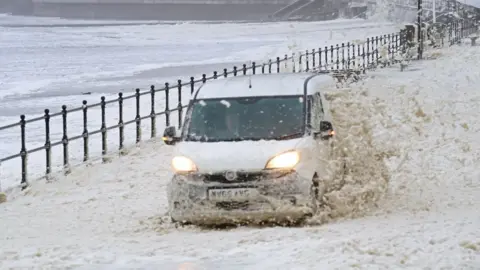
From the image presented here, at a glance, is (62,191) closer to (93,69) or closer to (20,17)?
(93,69)

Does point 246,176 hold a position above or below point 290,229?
above

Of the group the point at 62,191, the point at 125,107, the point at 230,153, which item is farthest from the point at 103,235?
the point at 125,107

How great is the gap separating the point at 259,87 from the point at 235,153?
1.37m

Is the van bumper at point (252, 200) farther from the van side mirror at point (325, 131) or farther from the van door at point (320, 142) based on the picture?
the van side mirror at point (325, 131)

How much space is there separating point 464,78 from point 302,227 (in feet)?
62.8

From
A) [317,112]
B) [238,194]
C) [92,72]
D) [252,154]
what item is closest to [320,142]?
[317,112]

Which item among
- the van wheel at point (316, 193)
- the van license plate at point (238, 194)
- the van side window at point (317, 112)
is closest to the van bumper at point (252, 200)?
the van license plate at point (238, 194)

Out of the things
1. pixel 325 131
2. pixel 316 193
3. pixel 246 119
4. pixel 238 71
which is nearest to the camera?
pixel 316 193

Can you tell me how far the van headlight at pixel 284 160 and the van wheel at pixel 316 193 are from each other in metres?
0.35

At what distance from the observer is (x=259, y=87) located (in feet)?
33.3

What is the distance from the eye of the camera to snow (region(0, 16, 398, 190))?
1966 cm

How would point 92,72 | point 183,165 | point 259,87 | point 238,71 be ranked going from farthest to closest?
point 92,72, point 238,71, point 259,87, point 183,165

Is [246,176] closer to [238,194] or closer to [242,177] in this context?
[242,177]

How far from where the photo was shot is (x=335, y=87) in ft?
37.1
